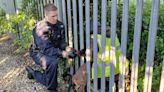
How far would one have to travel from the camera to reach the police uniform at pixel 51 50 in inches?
218

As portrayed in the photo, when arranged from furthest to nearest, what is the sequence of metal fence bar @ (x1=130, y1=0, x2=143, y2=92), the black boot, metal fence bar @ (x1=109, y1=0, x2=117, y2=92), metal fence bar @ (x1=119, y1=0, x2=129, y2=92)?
the black boot → metal fence bar @ (x1=109, y1=0, x2=117, y2=92) → metal fence bar @ (x1=119, y1=0, x2=129, y2=92) → metal fence bar @ (x1=130, y1=0, x2=143, y2=92)

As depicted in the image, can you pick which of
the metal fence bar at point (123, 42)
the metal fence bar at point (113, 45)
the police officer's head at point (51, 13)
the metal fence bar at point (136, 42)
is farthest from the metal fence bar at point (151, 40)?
the police officer's head at point (51, 13)

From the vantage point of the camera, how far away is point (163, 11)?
5277mm

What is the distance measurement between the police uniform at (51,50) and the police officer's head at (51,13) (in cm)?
8

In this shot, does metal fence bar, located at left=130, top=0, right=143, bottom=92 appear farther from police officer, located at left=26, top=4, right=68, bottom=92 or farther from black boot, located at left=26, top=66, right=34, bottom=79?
black boot, located at left=26, top=66, right=34, bottom=79

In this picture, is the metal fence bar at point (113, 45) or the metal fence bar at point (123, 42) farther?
the metal fence bar at point (113, 45)

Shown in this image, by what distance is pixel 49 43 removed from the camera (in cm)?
552

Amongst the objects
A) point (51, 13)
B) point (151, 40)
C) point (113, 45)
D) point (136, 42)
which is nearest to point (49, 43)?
point (51, 13)

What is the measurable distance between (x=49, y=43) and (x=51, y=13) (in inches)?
18.2

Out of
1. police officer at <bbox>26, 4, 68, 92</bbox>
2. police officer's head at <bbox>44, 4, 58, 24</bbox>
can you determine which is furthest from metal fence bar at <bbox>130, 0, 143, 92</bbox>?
police officer's head at <bbox>44, 4, 58, 24</bbox>

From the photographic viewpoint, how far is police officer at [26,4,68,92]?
18.2 ft

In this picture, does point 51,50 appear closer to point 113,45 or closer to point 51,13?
point 51,13

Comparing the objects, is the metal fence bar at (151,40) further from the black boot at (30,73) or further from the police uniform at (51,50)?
the black boot at (30,73)

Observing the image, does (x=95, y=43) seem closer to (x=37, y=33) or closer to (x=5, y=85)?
(x=37, y=33)
